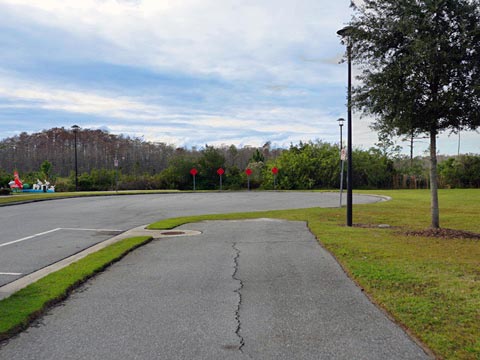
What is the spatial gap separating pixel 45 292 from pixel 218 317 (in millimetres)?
2682

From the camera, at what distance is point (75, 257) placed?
9.48 meters

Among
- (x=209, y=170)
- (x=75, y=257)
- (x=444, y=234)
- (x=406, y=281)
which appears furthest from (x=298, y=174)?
(x=406, y=281)

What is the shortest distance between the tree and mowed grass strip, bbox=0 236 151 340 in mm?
7831

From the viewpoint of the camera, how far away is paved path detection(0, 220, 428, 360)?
4238 millimetres

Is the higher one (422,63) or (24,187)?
(422,63)

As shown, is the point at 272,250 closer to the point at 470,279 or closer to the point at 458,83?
the point at 470,279

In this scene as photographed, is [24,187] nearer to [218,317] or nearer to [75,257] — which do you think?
[75,257]

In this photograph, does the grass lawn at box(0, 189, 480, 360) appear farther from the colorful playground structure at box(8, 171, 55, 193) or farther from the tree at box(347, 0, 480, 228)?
the colorful playground structure at box(8, 171, 55, 193)

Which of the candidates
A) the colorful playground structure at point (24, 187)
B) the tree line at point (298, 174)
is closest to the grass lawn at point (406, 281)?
the colorful playground structure at point (24, 187)

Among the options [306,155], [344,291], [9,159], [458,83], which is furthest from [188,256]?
[9,159]

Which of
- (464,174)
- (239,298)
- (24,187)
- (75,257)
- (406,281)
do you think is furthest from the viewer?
(464,174)

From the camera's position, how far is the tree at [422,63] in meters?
11.0

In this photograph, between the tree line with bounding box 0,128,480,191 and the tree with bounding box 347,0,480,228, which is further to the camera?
the tree line with bounding box 0,128,480,191

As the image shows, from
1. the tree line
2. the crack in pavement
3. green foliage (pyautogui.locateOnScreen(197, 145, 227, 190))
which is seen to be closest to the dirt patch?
the crack in pavement
